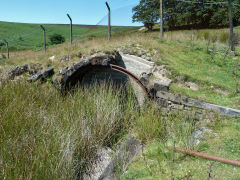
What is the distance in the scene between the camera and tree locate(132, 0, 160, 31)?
11.0 metres

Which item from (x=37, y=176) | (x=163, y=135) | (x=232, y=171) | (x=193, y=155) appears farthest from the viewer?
(x=163, y=135)

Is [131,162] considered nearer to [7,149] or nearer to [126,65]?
[7,149]

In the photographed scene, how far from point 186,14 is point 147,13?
6973 millimetres

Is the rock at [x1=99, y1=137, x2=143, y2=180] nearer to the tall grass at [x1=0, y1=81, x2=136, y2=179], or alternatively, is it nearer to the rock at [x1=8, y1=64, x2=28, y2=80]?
the tall grass at [x1=0, y1=81, x2=136, y2=179]

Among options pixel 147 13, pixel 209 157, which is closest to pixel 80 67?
pixel 209 157

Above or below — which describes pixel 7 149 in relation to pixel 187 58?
below

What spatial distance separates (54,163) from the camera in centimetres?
277

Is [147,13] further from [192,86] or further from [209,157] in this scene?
[209,157]

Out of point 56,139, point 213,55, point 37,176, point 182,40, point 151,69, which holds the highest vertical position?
point 182,40

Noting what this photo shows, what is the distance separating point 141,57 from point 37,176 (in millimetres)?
5868

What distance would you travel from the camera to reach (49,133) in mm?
3234

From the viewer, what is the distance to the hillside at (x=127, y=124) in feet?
9.52

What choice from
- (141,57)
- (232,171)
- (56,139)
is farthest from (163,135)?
(141,57)

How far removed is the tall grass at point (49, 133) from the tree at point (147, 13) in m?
6.93
